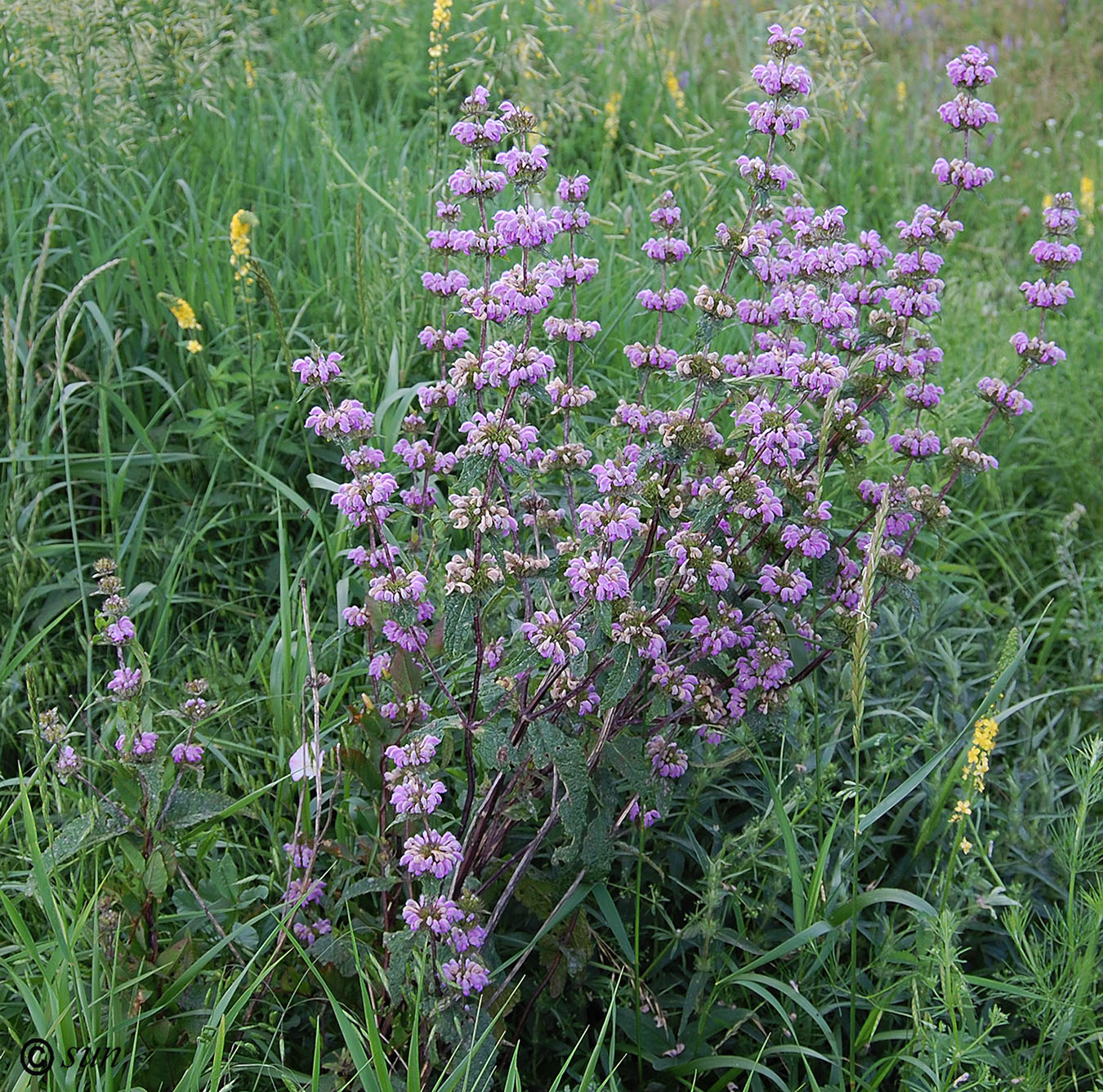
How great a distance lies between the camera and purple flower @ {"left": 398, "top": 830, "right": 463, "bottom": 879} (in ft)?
5.17

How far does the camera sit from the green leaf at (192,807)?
5.77 feet

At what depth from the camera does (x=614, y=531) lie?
5.16 feet

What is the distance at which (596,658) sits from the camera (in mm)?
1744

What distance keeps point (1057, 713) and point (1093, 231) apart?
2.75 meters

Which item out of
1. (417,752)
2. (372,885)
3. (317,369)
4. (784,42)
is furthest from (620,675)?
(784,42)

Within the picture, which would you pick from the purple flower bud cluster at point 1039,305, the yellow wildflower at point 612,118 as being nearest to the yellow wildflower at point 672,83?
the yellow wildflower at point 612,118

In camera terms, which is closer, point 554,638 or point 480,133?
point 554,638

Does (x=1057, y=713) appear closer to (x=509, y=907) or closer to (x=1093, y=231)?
(x=509, y=907)

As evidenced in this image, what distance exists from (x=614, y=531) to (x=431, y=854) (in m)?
0.51

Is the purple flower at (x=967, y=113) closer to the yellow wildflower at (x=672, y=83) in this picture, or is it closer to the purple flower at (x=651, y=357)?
the purple flower at (x=651, y=357)

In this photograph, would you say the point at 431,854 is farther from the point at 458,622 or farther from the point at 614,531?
the point at 614,531

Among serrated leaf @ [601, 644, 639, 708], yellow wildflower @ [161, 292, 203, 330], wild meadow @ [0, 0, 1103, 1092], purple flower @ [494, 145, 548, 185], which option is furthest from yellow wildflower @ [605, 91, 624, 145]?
serrated leaf @ [601, 644, 639, 708]

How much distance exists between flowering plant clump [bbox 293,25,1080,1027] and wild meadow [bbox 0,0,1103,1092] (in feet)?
0.03

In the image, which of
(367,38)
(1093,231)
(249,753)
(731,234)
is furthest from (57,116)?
(1093,231)
